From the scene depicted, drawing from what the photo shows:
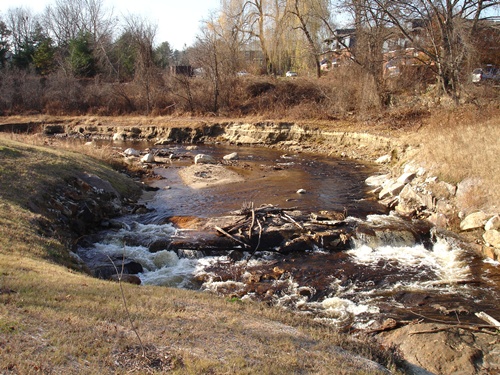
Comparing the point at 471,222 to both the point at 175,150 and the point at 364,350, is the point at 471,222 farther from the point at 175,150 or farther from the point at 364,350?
the point at 175,150

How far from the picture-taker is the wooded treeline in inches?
922

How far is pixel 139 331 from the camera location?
491 cm

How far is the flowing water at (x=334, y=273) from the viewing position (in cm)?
807

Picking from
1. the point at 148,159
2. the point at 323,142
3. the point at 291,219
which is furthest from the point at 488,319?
the point at 323,142

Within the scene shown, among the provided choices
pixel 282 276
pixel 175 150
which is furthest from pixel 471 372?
pixel 175 150

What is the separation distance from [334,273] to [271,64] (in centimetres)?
3399

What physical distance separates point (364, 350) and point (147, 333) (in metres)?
2.75

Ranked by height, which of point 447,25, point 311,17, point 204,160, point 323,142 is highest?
point 311,17

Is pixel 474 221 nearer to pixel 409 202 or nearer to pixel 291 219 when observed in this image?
pixel 409 202

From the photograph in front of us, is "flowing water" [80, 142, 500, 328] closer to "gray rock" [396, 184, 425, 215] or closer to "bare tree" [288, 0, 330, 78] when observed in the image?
"gray rock" [396, 184, 425, 215]

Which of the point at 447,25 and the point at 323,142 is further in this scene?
the point at 323,142

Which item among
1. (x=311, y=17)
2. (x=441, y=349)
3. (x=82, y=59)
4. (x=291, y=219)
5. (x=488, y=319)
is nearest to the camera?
(x=441, y=349)

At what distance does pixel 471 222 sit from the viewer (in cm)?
1162

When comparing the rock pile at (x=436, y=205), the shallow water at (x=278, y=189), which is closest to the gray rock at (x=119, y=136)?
the shallow water at (x=278, y=189)
